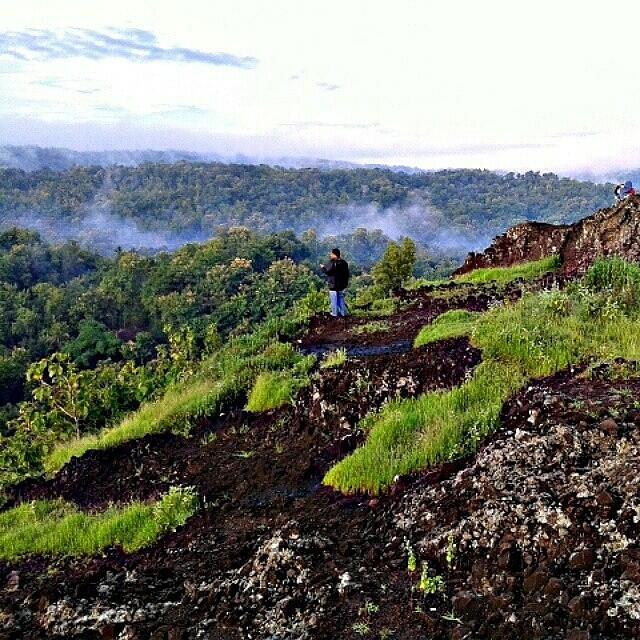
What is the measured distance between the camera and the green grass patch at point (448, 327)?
833 cm

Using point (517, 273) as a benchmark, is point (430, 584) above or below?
below

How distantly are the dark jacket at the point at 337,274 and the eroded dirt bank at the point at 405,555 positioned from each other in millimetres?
5588

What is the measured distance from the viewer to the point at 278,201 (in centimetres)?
16538

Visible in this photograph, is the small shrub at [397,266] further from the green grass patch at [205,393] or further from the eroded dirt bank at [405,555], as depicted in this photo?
the eroded dirt bank at [405,555]

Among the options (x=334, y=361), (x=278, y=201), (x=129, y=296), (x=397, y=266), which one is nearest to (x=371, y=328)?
(x=334, y=361)

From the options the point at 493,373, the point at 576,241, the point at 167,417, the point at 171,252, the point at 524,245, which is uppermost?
the point at 576,241

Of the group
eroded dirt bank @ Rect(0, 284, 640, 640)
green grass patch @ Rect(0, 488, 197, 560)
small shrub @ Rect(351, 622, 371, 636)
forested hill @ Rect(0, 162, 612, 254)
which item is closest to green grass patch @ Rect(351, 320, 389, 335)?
eroded dirt bank @ Rect(0, 284, 640, 640)

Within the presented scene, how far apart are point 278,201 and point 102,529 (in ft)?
533

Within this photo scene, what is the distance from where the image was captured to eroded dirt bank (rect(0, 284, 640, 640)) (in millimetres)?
3605

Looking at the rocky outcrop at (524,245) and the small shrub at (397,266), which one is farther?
the small shrub at (397,266)

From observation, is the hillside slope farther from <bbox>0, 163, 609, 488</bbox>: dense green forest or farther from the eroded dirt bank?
<bbox>0, 163, 609, 488</bbox>: dense green forest

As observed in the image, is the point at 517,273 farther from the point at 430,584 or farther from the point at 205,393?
the point at 430,584

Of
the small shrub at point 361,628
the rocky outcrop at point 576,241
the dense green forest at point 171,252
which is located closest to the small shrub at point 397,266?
the rocky outcrop at point 576,241

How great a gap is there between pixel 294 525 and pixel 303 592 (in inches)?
31.4
